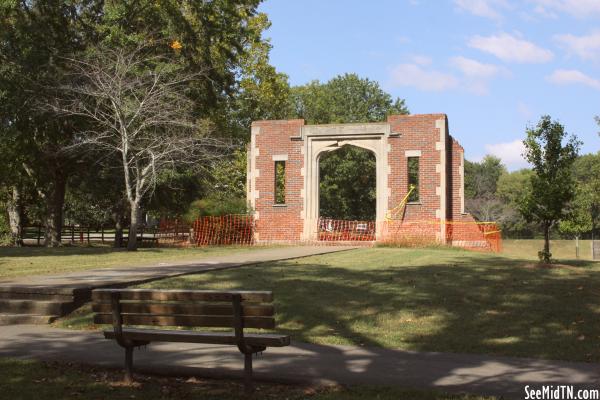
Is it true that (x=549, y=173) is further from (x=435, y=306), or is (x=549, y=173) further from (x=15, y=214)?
(x=15, y=214)

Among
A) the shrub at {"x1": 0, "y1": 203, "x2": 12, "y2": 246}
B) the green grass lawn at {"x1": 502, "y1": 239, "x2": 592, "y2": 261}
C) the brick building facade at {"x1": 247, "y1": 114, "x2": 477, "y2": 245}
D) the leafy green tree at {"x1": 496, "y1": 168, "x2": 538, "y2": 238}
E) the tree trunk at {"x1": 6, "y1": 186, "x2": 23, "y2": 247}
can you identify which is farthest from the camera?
the leafy green tree at {"x1": 496, "y1": 168, "x2": 538, "y2": 238}

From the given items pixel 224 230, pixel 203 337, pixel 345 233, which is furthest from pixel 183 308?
pixel 224 230

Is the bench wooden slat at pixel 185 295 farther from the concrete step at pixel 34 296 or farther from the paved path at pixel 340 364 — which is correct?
the concrete step at pixel 34 296

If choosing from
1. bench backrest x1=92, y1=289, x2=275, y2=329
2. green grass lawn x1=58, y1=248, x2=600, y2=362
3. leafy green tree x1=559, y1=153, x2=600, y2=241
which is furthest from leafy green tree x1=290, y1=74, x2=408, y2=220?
bench backrest x1=92, y1=289, x2=275, y2=329

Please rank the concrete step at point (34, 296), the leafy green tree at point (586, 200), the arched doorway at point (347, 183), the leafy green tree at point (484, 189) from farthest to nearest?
1. the leafy green tree at point (484, 189)
2. the arched doorway at point (347, 183)
3. the leafy green tree at point (586, 200)
4. the concrete step at point (34, 296)

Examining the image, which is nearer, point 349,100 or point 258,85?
point 258,85

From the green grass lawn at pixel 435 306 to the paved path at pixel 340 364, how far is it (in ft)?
1.94

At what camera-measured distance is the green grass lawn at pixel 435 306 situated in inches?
316

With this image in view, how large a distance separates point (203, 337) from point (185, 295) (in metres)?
0.42

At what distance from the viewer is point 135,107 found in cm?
2358

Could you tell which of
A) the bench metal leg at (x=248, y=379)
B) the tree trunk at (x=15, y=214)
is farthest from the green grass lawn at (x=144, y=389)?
the tree trunk at (x=15, y=214)

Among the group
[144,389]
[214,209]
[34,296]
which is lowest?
[144,389]

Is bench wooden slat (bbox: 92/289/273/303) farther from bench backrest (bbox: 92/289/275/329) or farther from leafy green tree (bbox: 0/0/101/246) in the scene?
leafy green tree (bbox: 0/0/101/246)

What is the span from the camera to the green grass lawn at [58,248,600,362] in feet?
26.3
